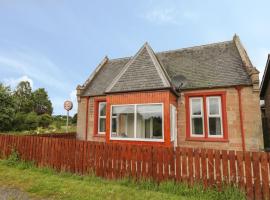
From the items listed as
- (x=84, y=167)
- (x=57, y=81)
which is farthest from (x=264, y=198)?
(x=57, y=81)

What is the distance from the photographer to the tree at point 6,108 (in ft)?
67.7

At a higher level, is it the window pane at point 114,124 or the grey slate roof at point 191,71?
the grey slate roof at point 191,71

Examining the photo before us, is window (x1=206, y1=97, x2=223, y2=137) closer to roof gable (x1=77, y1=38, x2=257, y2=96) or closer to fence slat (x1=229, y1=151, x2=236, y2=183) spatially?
roof gable (x1=77, y1=38, x2=257, y2=96)

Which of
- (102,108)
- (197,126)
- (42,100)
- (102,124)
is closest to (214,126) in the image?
(197,126)

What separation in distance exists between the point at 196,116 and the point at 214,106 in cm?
125

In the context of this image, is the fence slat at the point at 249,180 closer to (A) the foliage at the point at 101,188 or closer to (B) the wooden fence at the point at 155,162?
(B) the wooden fence at the point at 155,162

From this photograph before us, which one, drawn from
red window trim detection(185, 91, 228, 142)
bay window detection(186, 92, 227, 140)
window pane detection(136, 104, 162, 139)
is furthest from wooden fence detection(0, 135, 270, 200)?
bay window detection(186, 92, 227, 140)

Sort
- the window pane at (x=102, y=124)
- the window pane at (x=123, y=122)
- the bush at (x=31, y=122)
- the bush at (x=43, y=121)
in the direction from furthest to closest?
the bush at (x=43, y=121)
the bush at (x=31, y=122)
the window pane at (x=102, y=124)
the window pane at (x=123, y=122)

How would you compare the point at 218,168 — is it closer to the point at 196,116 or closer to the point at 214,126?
the point at 214,126

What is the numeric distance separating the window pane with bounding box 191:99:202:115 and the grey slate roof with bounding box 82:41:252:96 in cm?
92

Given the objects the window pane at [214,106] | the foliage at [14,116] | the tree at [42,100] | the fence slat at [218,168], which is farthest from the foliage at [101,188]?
the tree at [42,100]

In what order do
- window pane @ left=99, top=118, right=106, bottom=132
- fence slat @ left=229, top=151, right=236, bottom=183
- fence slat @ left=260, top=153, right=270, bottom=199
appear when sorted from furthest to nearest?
window pane @ left=99, top=118, right=106, bottom=132, fence slat @ left=229, top=151, right=236, bottom=183, fence slat @ left=260, top=153, right=270, bottom=199

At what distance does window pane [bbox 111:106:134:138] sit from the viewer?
9938mm

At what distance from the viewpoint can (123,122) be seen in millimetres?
10398
